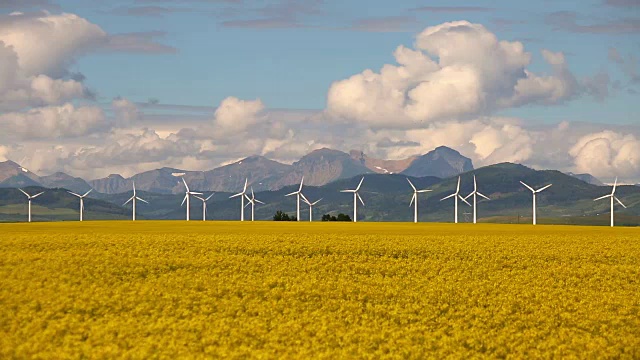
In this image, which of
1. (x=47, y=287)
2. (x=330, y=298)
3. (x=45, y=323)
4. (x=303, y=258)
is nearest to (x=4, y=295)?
(x=47, y=287)

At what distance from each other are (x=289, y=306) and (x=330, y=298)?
3849 millimetres

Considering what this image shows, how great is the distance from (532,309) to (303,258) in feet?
91.9

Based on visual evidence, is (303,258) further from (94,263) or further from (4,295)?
(4,295)

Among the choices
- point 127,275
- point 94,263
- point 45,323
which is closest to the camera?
point 45,323

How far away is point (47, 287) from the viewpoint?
49594 mm

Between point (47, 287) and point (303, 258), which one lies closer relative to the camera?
point (47, 287)

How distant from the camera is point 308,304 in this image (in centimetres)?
4722

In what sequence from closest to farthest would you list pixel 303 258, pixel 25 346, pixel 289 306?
pixel 25 346
pixel 289 306
pixel 303 258

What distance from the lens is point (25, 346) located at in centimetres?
3647

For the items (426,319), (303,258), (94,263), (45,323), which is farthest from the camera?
(303,258)

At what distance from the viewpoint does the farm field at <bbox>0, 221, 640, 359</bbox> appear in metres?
37.5

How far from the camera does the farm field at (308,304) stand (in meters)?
37.5

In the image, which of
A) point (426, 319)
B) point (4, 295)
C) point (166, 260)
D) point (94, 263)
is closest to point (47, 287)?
point (4, 295)

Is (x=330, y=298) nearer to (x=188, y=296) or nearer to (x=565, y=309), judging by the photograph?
(x=188, y=296)
